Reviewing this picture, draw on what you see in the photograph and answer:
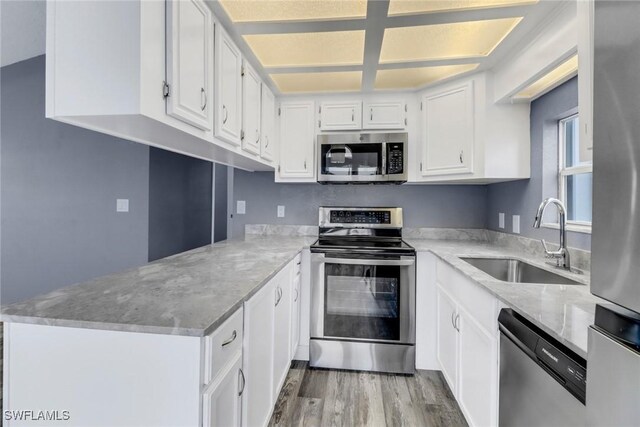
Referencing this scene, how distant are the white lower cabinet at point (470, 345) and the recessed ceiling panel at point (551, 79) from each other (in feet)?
3.99

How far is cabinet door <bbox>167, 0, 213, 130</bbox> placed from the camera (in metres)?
1.16

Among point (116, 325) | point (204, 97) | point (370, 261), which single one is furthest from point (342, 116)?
point (116, 325)

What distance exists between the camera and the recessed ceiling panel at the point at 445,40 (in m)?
1.67

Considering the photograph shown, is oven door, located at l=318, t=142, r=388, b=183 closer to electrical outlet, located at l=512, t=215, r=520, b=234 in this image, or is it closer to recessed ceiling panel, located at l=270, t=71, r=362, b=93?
recessed ceiling panel, located at l=270, t=71, r=362, b=93

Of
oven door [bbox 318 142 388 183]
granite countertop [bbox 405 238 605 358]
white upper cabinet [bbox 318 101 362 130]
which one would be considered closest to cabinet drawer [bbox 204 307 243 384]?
granite countertop [bbox 405 238 605 358]

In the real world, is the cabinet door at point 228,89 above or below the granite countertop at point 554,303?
above

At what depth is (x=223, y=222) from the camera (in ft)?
17.5

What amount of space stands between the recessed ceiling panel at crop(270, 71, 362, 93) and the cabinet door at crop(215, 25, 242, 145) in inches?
20.6

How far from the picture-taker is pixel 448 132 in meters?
2.37

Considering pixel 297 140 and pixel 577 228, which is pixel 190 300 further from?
pixel 577 228

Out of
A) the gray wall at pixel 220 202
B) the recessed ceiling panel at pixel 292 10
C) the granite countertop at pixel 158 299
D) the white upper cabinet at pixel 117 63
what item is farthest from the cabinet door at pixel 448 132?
the gray wall at pixel 220 202

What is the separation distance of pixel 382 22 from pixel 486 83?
102 centimetres

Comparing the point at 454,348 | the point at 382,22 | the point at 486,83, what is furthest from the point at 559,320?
the point at 486,83

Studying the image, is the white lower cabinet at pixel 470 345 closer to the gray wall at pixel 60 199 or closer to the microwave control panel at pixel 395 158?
the microwave control panel at pixel 395 158
